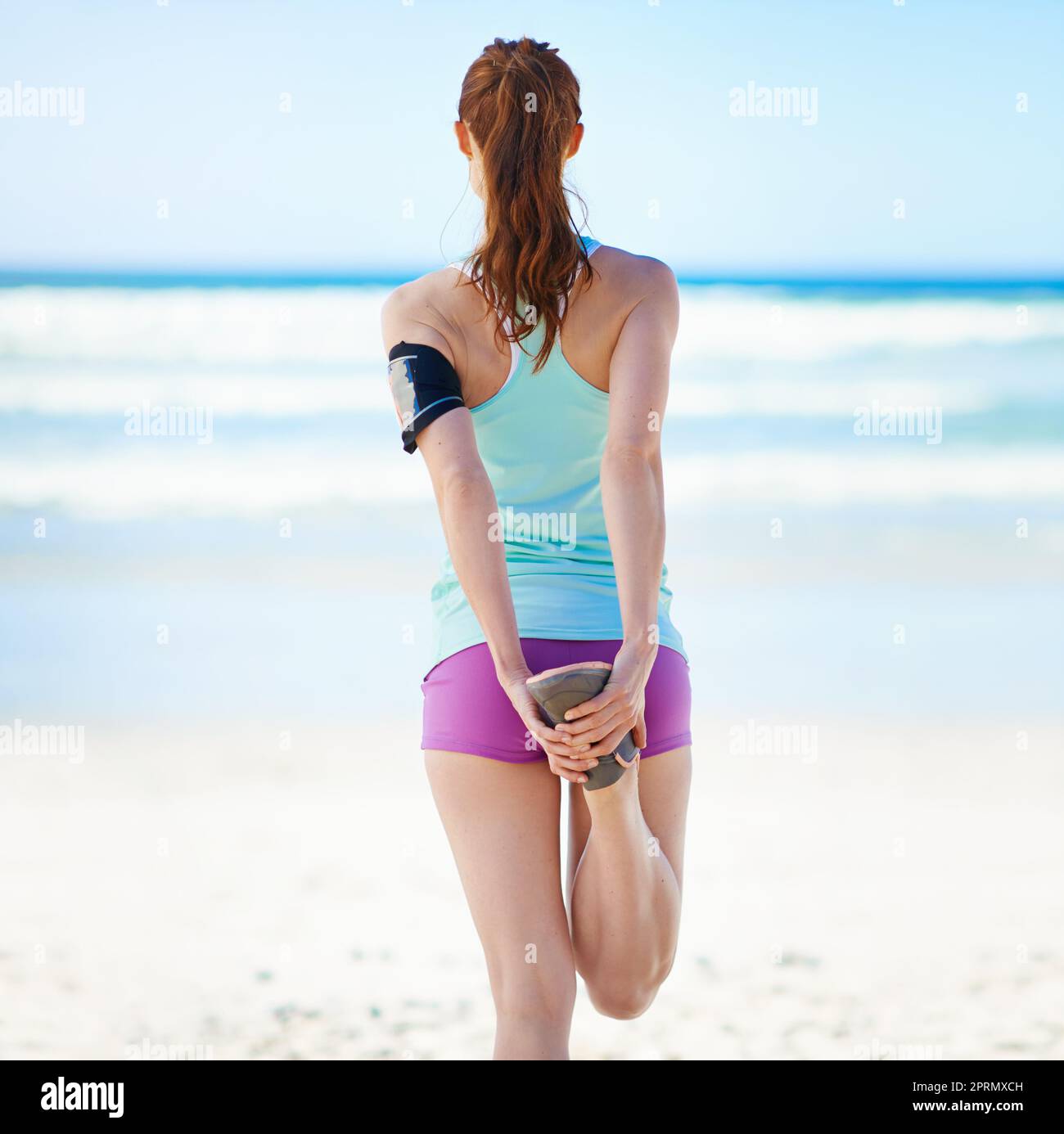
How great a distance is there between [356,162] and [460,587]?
9.63m

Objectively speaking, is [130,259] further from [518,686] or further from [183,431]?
[518,686]

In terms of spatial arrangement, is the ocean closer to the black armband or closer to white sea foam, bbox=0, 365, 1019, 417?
white sea foam, bbox=0, 365, 1019, 417

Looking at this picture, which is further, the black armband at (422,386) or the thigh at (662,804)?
the thigh at (662,804)

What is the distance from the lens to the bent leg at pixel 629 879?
1.53 metres

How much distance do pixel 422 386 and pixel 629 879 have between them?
2.20 feet

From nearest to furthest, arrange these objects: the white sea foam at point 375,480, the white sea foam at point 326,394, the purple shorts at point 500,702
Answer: the purple shorts at point 500,702 < the white sea foam at point 375,480 < the white sea foam at point 326,394

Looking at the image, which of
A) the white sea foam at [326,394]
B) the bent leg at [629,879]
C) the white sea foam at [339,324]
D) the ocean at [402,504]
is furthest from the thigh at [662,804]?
the white sea foam at [339,324]

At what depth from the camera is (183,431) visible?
29.5 feet

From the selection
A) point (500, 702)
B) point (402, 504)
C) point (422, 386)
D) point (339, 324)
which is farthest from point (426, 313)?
point (339, 324)

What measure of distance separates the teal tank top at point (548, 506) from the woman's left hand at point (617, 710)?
85 millimetres

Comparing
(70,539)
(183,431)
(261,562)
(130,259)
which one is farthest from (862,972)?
(130,259)

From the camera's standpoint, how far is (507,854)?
1555 millimetres

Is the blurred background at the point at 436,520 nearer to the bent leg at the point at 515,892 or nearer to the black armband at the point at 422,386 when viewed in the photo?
the black armband at the point at 422,386
